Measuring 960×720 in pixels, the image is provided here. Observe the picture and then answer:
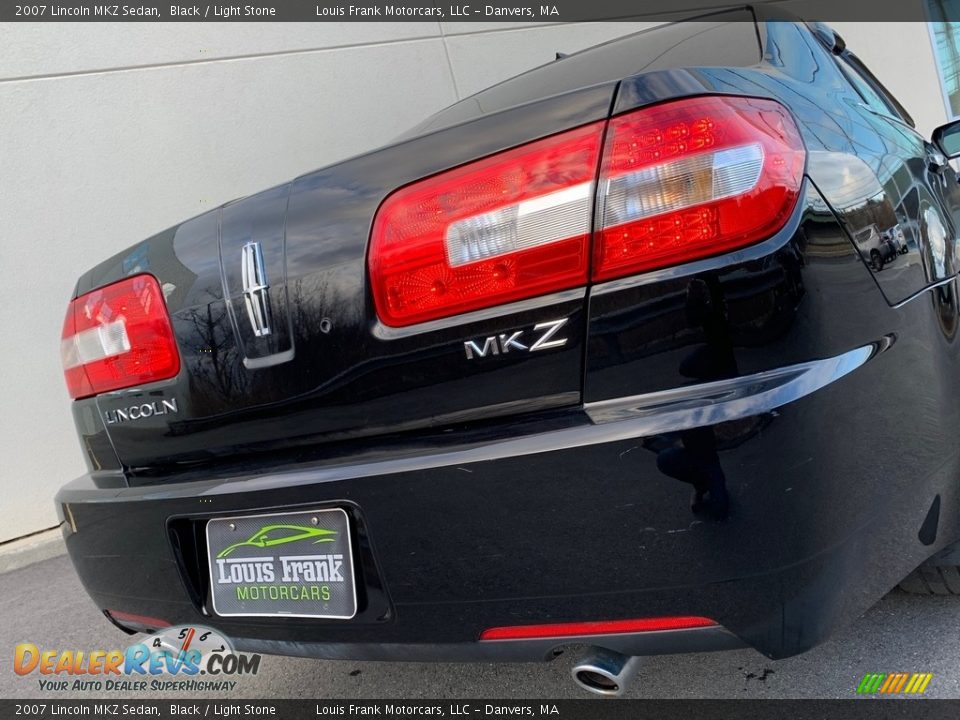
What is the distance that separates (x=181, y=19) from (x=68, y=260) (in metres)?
1.51

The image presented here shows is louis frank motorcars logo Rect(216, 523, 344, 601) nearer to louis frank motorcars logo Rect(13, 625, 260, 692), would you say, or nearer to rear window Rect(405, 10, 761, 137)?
louis frank motorcars logo Rect(13, 625, 260, 692)

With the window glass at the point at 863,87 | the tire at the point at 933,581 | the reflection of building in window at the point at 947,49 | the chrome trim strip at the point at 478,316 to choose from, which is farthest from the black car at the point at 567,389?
the reflection of building in window at the point at 947,49

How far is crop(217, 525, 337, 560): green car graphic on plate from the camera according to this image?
4.69 feet

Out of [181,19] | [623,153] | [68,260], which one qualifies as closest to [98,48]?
[181,19]

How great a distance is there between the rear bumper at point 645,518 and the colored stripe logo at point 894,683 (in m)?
0.43

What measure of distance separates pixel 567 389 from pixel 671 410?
0.16 meters

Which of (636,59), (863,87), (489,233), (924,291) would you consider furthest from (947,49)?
(489,233)

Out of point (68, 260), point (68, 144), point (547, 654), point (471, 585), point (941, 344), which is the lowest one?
point (547, 654)

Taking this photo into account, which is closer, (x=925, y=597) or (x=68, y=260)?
(x=925, y=597)

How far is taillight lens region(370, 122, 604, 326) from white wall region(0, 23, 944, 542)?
11.3 feet

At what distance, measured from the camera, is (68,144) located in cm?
420

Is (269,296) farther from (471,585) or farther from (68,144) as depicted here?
(68,144)

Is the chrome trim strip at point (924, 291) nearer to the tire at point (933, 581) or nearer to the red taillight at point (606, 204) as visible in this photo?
the red taillight at point (606, 204)

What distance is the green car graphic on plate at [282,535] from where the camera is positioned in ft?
4.69
